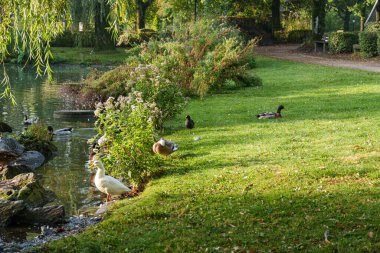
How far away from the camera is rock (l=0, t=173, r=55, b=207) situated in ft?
34.4

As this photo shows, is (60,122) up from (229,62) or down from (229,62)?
down

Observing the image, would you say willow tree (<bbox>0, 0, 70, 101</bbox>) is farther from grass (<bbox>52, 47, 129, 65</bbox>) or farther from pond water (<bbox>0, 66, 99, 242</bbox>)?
grass (<bbox>52, 47, 129, 65</bbox>)

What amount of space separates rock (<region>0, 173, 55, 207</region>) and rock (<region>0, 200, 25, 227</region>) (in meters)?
0.74

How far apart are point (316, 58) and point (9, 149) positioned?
2648 cm

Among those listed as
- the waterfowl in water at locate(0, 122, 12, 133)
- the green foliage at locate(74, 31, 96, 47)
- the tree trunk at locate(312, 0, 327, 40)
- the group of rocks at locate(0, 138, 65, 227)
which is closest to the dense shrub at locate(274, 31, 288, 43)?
the tree trunk at locate(312, 0, 327, 40)

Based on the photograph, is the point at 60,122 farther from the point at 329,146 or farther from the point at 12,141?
the point at 329,146

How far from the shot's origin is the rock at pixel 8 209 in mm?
9289

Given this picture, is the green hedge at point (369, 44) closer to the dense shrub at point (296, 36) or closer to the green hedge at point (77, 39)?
the dense shrub at point (296, 36)

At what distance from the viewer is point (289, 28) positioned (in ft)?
193

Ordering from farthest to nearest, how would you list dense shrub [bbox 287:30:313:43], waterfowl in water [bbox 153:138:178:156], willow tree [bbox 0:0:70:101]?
dense shrub [bbox 287:30:313:43] < waterfowl in water [bbox 153:138:178:156] < willow tree [bbox 0:0:70:101]

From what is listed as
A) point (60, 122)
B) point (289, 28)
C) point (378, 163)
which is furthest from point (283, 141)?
point (289, 28)

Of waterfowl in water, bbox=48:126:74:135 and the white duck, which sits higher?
the white duck

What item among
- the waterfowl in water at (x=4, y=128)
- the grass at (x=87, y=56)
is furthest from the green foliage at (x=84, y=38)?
the waterfowl in water at (x=4, y=128)

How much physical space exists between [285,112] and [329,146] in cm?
551
